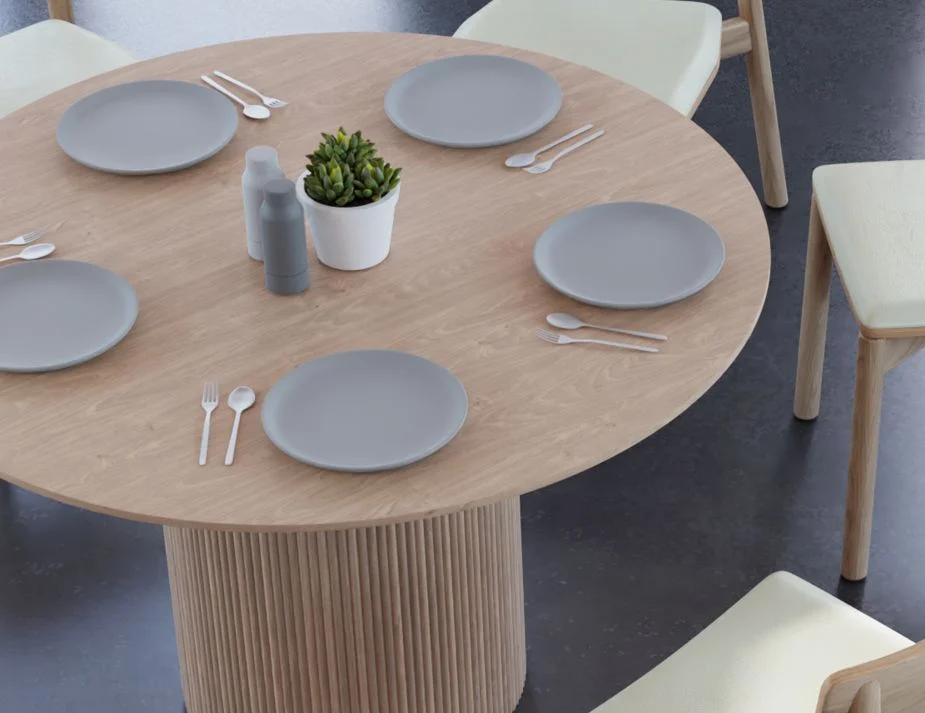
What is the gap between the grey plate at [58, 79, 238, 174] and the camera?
1.86m

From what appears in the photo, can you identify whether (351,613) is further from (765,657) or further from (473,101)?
(473,101)

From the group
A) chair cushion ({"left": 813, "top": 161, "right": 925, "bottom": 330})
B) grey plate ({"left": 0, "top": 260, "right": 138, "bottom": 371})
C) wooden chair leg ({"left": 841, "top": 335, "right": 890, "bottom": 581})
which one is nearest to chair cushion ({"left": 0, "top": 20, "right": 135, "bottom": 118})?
grey plate ({"left": 0, "top": 260, "right": 138, "bottom": 371})

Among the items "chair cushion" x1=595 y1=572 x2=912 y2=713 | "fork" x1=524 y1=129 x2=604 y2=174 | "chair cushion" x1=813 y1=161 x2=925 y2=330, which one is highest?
"fork" x1=524 y1=129 x2=604 y2=174

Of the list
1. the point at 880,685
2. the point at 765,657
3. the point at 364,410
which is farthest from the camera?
the point at 765,657

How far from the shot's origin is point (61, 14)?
9.30 ft

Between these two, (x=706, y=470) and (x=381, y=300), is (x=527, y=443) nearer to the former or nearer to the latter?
(x=381, y=300)

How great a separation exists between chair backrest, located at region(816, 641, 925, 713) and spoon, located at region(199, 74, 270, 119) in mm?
1166

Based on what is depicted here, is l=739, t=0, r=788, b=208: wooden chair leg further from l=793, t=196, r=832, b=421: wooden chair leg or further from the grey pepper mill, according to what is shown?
the grey pepper mill

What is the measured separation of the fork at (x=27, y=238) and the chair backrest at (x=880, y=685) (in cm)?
109

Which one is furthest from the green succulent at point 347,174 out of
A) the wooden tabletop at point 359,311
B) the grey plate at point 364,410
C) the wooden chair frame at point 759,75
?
the wooden chair frame at point 759,75

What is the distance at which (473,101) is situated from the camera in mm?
1981

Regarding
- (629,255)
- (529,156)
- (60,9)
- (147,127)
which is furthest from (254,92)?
(60,9)

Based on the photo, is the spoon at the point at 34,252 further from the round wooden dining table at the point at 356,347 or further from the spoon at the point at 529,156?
the spoon at the point at 529,156

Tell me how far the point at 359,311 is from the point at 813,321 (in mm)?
1112
